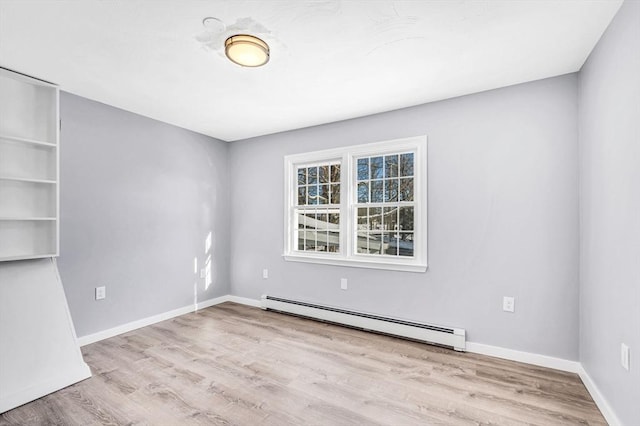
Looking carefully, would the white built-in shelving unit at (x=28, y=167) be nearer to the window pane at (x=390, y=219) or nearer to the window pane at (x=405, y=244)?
the window pane at (x=390, y=219)

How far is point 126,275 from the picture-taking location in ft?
11.2

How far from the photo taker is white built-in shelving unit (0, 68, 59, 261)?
2416 mm

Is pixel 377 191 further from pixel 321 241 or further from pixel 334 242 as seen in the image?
pixel 321 241

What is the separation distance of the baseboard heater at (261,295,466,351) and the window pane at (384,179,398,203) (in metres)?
1.34

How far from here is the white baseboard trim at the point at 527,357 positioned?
2.50m

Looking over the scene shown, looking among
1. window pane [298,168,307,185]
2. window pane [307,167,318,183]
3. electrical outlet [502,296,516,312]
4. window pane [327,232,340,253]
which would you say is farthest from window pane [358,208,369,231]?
electrical outlet [502,296,516,312]

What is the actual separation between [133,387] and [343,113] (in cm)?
324

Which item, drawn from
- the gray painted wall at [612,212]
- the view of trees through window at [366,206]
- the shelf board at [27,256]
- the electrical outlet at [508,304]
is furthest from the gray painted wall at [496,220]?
the shelf board at [27,256]

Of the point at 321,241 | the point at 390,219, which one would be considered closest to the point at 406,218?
the point at 390,219

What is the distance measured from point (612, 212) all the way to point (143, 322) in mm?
4458

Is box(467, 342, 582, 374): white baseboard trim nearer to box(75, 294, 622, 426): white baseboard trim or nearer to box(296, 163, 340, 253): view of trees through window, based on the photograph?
box(75, 294, 622, 426): white baseboard trim

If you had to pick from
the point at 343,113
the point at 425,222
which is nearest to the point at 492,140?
the point at 425,222

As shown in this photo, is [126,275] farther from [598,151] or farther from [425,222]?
[598,151]

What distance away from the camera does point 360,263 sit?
11.6 ft
